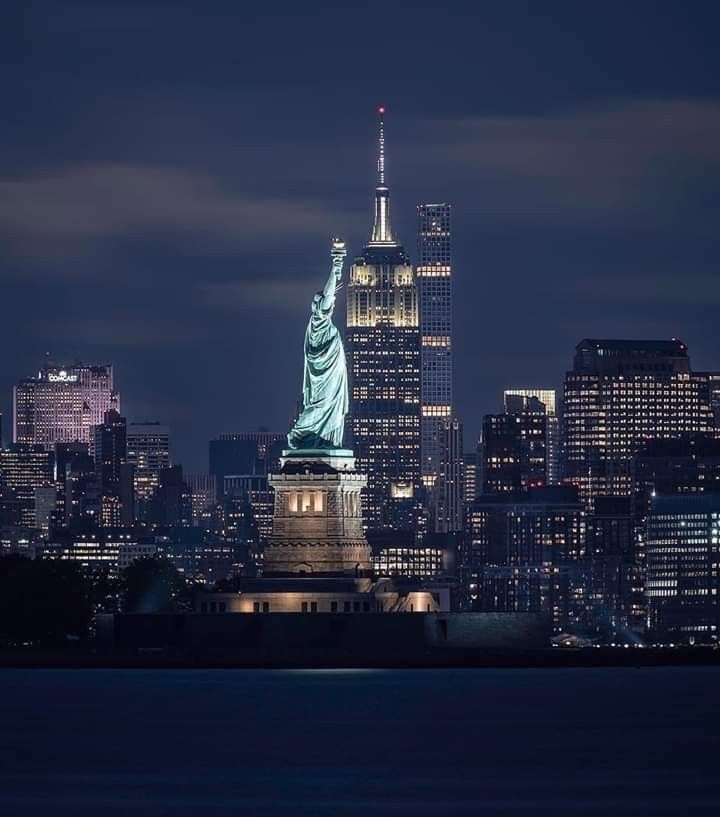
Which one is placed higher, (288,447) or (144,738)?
(288,447)

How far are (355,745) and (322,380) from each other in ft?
172

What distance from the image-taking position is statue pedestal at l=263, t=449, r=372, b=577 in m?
166

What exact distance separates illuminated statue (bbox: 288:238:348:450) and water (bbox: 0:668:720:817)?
10697mm

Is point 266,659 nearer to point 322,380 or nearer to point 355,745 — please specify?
point 322,380

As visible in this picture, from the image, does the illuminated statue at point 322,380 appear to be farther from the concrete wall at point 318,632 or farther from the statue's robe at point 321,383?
the concrete wall at point 318,632

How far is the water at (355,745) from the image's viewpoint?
100688 mm

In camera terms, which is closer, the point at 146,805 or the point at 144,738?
the point at 146,805

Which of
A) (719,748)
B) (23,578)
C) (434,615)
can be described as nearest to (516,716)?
(719,748)

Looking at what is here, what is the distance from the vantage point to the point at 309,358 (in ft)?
558

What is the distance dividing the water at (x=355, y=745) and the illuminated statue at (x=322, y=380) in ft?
35.1

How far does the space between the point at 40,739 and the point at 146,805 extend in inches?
947

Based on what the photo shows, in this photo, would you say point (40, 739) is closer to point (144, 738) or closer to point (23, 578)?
point (144, 738)

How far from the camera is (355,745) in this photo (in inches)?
4680

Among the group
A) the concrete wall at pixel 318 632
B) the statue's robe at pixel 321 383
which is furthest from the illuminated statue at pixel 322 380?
the concrete wall at pixel 318 632
